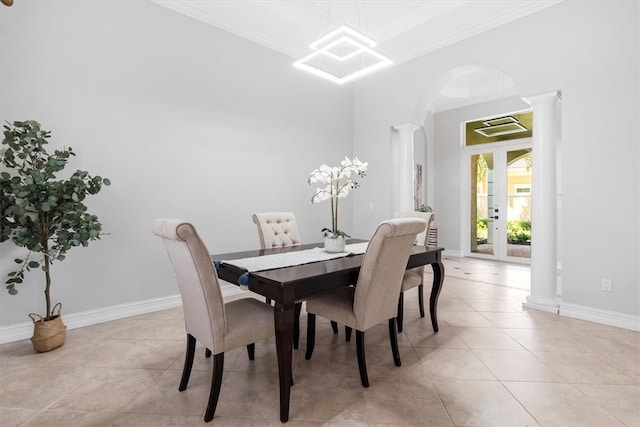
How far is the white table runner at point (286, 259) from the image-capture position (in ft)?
6.54

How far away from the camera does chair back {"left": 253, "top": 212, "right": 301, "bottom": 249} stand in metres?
2.92

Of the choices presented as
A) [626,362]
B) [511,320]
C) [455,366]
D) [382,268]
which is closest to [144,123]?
[382,268]

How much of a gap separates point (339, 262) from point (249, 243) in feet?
6.95

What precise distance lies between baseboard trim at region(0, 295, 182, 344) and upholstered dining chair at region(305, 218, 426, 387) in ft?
6.56

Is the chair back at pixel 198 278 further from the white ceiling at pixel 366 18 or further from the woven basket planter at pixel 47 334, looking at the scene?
the white ceiling at pixel 366 18

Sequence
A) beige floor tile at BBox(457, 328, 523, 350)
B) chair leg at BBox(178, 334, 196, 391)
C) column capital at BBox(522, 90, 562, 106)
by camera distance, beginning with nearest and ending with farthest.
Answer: chair leg at BBox(178, 334, 196, 391) → beige floor tile at BBox(457, 328, 523, 350) → column capital at BBox(522, 90, 562, 106)

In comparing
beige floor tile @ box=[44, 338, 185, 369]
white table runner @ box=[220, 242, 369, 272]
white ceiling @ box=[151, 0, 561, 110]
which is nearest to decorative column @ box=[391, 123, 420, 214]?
white ceiling @ box=[151, 0, 561, 110]

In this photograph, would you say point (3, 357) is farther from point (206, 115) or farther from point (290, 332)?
point (206, 115)

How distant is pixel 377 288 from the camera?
192 cm

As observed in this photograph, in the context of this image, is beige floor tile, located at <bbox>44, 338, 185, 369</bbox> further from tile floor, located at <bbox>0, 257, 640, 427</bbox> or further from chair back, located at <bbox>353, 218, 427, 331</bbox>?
chair back, located at <bbox>353, 218, 427, 331</bbox>

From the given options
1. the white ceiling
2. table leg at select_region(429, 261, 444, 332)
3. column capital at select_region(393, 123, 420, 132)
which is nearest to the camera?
table leg at select_region(429, 261, 444, 332)

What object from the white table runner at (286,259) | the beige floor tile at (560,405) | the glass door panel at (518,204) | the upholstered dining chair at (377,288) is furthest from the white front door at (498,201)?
the upholstered dining chair at (377,288)

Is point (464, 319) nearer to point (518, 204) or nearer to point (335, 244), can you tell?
point (335, 244)

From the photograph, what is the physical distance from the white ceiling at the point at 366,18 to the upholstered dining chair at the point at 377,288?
306 centimetres
